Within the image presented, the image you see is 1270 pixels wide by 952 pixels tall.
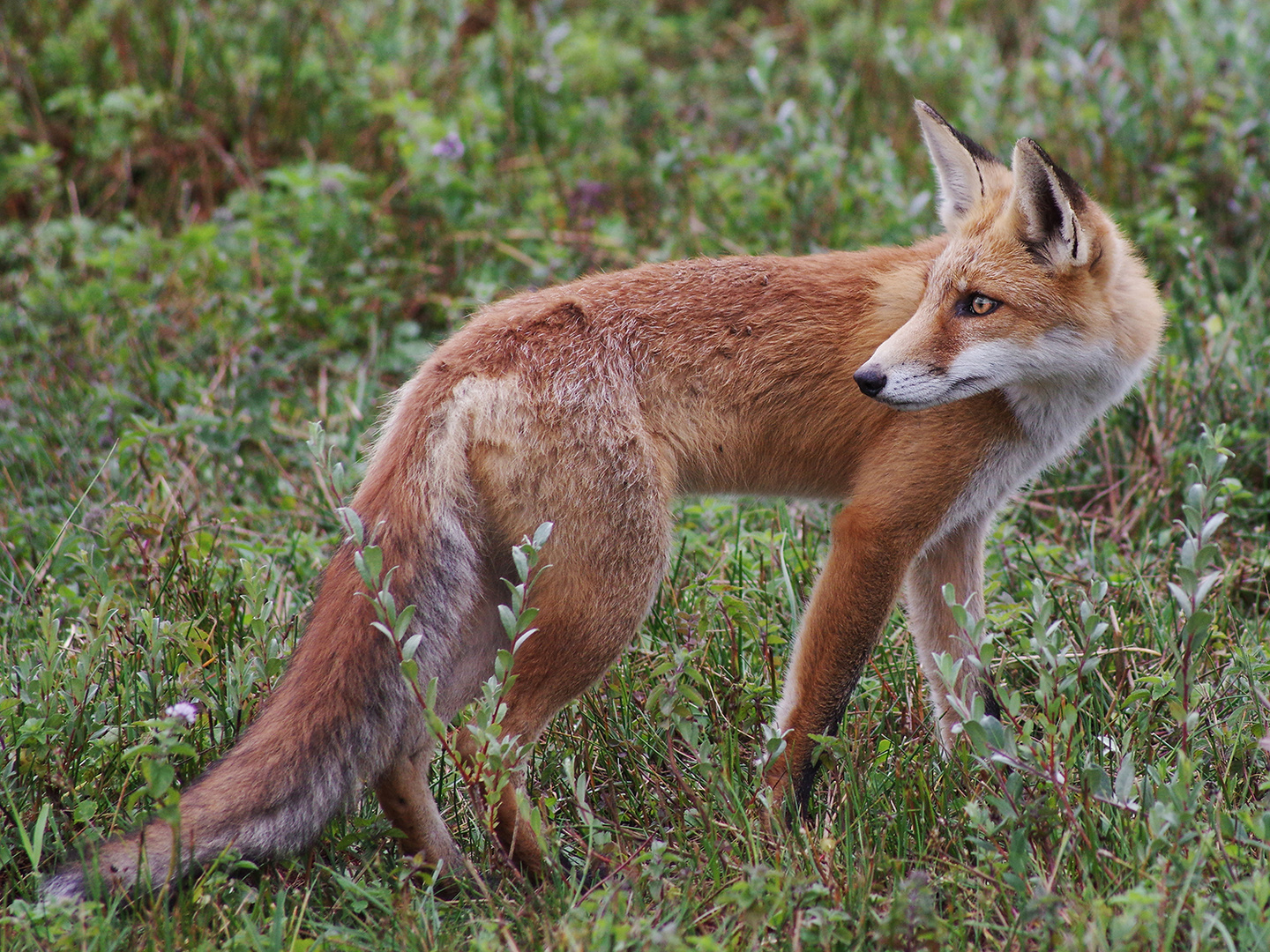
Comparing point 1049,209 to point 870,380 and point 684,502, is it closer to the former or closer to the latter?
point 870,380

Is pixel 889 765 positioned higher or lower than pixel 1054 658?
lower

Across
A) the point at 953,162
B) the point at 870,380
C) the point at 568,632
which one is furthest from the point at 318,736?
the point at 953,162

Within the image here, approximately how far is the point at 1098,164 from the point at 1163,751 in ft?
15.4

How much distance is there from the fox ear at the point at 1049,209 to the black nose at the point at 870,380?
74 centimetres

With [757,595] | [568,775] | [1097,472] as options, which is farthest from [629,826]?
[1097,472]

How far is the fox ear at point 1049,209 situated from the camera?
3.59 m

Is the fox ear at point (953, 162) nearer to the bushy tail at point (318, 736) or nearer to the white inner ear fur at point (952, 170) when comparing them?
the white inner ear fur at point (952, 170)

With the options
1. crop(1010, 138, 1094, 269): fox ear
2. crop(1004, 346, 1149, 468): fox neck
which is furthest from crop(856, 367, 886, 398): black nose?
crop(1010, 138, 1094, 269): fox ear

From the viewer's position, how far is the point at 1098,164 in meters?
7.37

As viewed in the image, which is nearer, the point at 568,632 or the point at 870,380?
the point at 568,632

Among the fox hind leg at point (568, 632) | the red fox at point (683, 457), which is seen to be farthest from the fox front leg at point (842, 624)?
the fox hind leg at point (568, 632)

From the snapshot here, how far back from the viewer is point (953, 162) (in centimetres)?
424

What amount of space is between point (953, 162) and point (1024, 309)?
79cm

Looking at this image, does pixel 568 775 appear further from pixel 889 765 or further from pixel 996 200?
pixel 996 200
